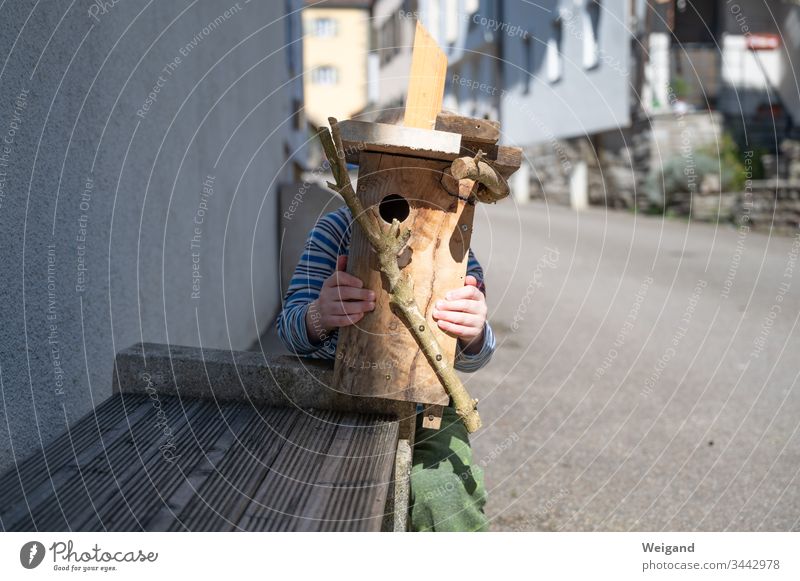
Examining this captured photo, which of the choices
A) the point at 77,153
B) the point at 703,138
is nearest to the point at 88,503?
the point at 77,153

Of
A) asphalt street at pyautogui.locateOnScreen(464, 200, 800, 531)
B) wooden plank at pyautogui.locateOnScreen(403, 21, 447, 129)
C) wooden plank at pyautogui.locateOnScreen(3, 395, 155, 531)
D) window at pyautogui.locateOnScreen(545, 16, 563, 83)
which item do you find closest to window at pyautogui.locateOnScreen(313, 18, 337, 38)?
asphalt street at pyautogui.locateOnScreen(464, 200, 800, 531)

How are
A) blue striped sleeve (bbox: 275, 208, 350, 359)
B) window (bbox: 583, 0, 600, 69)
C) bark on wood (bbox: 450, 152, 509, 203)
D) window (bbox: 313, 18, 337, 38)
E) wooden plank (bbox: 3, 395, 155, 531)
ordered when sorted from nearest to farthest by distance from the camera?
wooden plank (bbox: 3, 395, 155, 531)
bark on wood (bbox: 450, 152, 509, 203)
blue striped sleeve (bbox: 275, 208, 350, 359)
window (bbox: 313, 18, 337, 38)
window (bbox: 583, 0, 600, 69)

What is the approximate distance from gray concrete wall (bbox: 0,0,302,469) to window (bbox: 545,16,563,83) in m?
13.4

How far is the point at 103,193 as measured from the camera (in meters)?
2.94

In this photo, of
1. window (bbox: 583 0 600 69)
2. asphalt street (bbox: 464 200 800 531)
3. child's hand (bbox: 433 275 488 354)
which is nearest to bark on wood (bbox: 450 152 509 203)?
child's hand (bbox: 433 275 488 354)

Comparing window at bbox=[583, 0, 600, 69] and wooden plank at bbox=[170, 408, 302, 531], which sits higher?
window at bbox=[583, 0, 600, 69]

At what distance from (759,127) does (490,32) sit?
8510mm

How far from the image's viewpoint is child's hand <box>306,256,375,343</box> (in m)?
2.00

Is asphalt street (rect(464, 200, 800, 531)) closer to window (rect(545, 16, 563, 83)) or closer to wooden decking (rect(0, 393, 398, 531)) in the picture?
wooden decking (rect(0, 393, 398, 531))

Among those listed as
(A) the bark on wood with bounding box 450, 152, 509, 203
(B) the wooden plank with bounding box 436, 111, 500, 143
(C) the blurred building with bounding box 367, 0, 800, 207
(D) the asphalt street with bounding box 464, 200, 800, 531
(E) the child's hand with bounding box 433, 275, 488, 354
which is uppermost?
(C) the blurred building with bounding box 367, 0, 800, 207

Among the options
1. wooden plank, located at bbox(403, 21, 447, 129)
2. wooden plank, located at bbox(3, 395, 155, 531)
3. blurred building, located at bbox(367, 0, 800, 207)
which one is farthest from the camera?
blurred building, located at bbox(367, 0, 800, 207)

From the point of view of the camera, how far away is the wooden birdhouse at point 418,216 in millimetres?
1938

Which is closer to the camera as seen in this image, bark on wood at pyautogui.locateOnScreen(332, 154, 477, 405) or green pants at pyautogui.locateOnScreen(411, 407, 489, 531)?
bark on wood at pyautogui.locateOnScreen(332, 154, 477, 405)

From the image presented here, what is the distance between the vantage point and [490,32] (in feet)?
72.8
